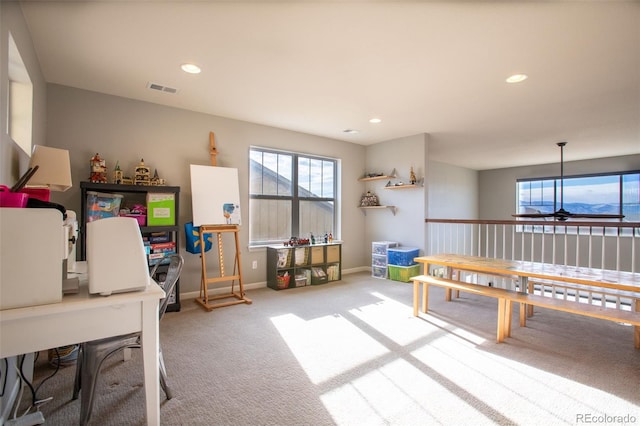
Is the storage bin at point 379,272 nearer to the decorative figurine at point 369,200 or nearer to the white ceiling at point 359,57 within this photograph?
the decorative figurine at point 369,200

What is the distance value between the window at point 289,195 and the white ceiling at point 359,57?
836 millimetres

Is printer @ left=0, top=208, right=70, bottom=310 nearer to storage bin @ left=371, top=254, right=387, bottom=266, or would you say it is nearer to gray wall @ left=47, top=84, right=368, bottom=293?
gray wall @ left=47, top=84, right=368, bottom=293

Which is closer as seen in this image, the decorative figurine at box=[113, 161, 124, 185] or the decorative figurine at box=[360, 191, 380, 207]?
the decorative figurine at box=[113, 161, 124, 185]

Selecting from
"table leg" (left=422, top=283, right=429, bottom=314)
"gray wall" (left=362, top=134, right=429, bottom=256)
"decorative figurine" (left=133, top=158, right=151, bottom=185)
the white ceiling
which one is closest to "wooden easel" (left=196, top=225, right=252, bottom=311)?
"decorative figurine" (left=133, top=158, right=151, bottom=185)

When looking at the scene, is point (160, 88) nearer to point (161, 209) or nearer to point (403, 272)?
point (161, 209)

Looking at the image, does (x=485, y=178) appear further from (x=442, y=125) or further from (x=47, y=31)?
(x=47, y=31)

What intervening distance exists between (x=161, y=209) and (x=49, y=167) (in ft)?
4.78

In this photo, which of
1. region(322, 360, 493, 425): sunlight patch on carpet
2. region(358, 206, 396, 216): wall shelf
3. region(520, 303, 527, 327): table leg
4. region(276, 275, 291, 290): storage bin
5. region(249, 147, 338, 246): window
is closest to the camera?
region(322, 360, 493, 425): sunlight patch on carpet

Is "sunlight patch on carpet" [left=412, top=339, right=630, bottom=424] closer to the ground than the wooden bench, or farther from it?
closer to the ground

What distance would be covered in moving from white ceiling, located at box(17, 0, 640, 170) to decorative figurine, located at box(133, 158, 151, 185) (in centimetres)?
84

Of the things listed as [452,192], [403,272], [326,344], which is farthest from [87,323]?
[452,192]

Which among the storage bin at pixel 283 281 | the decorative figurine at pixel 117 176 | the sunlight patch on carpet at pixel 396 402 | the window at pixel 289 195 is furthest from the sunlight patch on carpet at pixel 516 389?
the decorative figurine at pixel 117 176

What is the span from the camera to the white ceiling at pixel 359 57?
2.02 metres

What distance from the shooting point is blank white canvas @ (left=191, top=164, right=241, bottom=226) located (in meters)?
3.77
